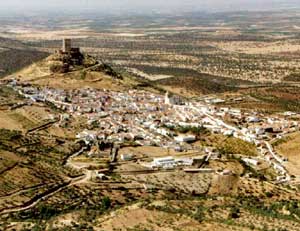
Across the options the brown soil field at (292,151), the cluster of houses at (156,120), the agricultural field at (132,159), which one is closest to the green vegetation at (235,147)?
the agricultural field at (132,159)

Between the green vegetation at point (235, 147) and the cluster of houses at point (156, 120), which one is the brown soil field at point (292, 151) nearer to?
the cluster of houses at point (156, 120)

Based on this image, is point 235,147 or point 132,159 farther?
point 235,147

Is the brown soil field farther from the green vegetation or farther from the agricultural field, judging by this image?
the green vegetation

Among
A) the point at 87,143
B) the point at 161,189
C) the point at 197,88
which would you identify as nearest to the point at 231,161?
→ the point at 161,189

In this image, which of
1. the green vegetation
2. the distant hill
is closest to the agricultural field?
the green vegetation

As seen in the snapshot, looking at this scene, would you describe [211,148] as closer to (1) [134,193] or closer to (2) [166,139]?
(2) [166,139]

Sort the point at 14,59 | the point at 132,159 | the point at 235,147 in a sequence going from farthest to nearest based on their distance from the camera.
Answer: the point at 14,59
the point at 235,147
the point at 132,159

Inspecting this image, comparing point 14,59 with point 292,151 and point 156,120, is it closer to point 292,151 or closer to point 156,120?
point 156,120

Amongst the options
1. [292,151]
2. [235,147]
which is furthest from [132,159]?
[292,151]
